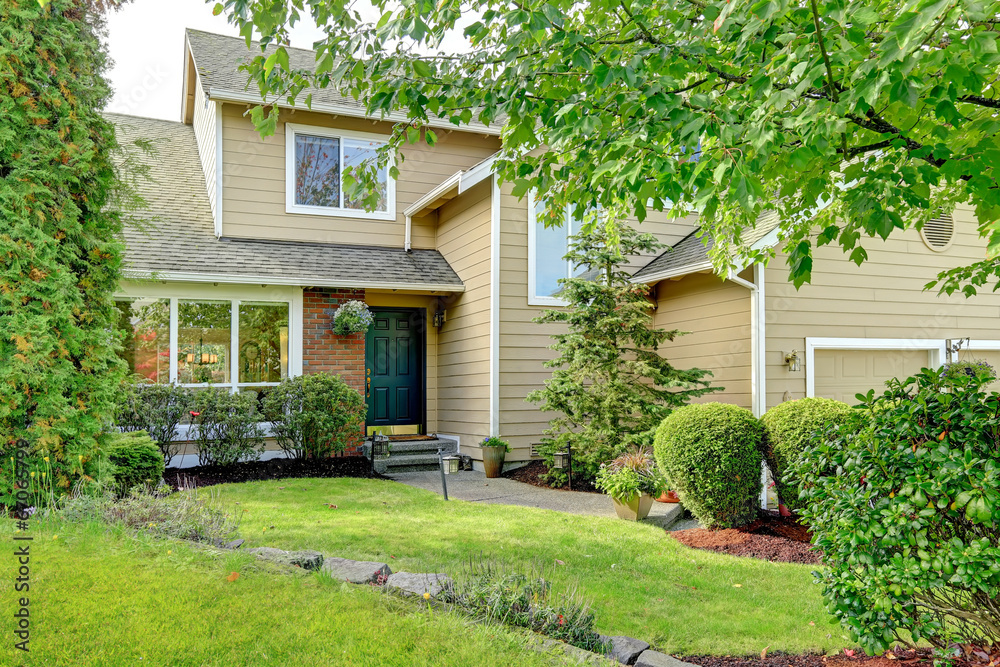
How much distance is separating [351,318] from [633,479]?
5.33 m

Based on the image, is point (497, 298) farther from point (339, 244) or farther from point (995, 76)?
point (995, 76)

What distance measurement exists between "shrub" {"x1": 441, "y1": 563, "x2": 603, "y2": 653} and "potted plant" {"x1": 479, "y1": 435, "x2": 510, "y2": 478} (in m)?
5.77

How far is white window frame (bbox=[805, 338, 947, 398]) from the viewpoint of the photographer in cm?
848

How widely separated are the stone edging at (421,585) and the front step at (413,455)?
528cm

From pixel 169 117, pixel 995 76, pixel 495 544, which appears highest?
pixel 169 117

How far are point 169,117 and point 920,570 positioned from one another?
54.9ft

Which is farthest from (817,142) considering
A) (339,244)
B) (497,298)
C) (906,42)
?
(339,244)

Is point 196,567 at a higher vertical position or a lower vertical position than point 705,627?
higher

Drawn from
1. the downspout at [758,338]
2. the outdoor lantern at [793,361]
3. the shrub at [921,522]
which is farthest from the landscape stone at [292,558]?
the outdoor lantern at [793,361]

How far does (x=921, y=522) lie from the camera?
102 inches

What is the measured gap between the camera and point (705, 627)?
12.3 feet

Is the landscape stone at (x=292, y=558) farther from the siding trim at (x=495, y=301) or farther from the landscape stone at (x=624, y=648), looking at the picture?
the siding trim at (x=495, y=301)

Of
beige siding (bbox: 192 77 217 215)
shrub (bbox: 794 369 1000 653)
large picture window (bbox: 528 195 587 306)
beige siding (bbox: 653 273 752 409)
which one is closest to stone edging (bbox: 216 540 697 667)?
shrub (bbox: 794 369 1000 653)

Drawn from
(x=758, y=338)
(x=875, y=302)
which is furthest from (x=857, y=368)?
(x=758, y=338)
